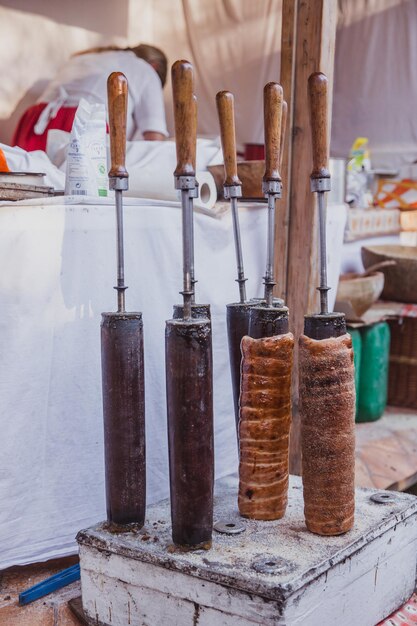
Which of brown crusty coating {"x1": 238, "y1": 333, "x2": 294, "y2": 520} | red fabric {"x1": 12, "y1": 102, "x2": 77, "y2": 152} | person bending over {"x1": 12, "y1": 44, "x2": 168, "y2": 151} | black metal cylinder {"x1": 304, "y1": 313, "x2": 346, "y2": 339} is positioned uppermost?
person bending over {"x1": 12, "y1": 44, "x2": 168, "y2": 151}

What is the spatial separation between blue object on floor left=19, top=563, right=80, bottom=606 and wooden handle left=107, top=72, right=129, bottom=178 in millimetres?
788

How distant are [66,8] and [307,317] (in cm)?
414

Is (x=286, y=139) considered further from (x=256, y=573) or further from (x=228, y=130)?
(x=256, y=573)

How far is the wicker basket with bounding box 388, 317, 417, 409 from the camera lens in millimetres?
2904

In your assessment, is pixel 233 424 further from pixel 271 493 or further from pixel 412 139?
pixel 412 139

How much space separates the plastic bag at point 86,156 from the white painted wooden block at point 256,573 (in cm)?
68

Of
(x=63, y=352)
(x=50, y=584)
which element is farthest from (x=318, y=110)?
(x=50, y=584)

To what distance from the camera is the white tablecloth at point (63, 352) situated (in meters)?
1.39

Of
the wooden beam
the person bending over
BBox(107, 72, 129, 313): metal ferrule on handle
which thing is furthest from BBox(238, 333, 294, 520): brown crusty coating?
the person bending over

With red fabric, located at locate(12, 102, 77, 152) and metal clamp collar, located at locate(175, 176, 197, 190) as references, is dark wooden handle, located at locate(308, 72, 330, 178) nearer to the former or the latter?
metal clamp collar, located at locate(175, 176, 197, 190)

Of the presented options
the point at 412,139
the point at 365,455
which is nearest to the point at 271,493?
the point at 365,455

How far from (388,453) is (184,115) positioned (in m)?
1.56

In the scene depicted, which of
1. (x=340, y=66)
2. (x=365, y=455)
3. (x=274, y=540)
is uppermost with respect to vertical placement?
(x=340, y=66)

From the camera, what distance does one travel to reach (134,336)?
1275 mm
